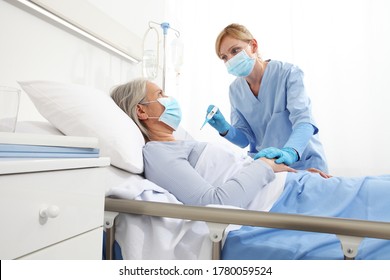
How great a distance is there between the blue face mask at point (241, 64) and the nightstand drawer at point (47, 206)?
1.23 meters

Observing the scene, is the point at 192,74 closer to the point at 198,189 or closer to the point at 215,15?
the point at 215,15

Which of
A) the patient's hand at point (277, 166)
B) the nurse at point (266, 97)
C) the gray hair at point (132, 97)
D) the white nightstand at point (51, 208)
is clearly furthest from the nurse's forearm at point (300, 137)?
the white nightstand at point (51, 208)

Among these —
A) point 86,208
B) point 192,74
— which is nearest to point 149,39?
point 192,74

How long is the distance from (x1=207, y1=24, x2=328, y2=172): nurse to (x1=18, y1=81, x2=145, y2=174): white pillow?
2.47ft

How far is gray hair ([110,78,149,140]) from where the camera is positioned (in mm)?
1387

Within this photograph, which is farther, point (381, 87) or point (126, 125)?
point (381, 87)

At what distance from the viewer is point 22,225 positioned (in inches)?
21.4

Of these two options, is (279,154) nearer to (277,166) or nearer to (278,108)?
(277,166)

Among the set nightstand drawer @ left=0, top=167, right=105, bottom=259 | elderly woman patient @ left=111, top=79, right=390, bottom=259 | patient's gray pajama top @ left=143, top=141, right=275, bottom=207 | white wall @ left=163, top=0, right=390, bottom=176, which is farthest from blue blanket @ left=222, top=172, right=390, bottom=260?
white wall @ left=163, top=0, right=390, bottom=176

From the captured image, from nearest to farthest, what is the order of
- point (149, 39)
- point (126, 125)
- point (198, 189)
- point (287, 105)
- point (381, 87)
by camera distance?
point (198, 189), point (126, 125), point (287, 105), point (381, 87), point (149, 39)

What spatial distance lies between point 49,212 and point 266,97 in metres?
1.48

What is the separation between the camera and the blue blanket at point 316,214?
30.0 inches
